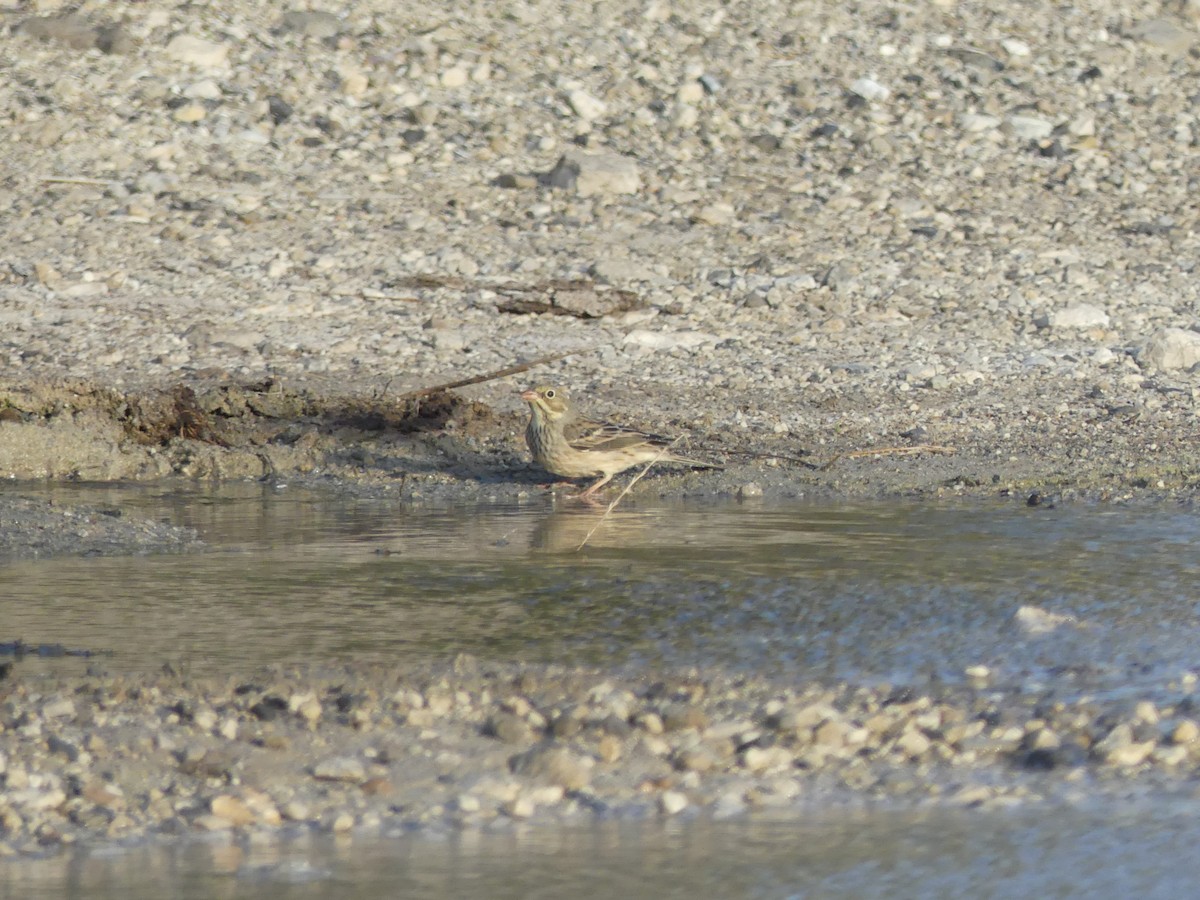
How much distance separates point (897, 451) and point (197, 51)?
746 centimetres

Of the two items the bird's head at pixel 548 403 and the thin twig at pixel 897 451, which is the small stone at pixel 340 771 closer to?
the bird's head at pixel 548 403

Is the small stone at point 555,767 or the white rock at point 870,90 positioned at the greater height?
the white rock at point 870,90

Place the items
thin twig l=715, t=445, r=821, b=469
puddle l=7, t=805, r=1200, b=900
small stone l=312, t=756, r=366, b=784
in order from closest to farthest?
puddle l=7, t=805, r=1200, b=900
small stone l=312, t=756, r=366, b=784
thin twig l=715, t=445, r=821, b=469

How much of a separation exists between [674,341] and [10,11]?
6.97m

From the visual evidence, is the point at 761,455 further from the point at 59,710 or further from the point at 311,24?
the point at 311,24

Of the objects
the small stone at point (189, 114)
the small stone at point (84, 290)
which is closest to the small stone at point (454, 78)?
the small stone at point (189, 114)

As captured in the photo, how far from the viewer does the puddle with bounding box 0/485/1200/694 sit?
5211 mm

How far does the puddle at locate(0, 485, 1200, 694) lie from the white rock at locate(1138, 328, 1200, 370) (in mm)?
2903

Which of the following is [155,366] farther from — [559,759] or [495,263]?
[559,759]

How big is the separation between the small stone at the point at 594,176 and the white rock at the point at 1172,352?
152 inches

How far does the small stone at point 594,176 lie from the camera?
1278 centimetres

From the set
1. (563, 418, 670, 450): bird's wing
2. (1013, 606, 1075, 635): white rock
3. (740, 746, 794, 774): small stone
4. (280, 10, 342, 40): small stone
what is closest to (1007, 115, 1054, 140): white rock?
(280, 10, 342, 40): small stone

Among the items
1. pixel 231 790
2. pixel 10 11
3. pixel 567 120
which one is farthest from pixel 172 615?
pixel 10 11

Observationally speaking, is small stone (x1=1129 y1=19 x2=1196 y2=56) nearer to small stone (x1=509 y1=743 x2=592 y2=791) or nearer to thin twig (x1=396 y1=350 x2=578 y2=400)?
thin twig (x1=396 y1=350 x2=578 y2=400)
